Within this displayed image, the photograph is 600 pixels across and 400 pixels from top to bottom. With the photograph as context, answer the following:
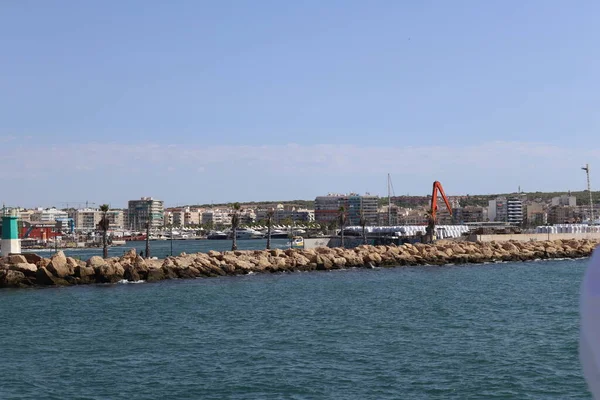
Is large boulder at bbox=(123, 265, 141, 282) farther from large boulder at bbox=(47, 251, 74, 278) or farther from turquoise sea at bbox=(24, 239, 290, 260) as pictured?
turquoise sea at bbox=(24, 239, 290, 260)

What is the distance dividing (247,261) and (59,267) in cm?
1221

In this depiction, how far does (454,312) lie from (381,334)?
20.0ft

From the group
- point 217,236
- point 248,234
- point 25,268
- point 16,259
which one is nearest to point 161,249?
point 248,234

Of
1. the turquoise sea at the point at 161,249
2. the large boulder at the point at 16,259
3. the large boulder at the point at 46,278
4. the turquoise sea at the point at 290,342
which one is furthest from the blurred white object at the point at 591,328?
the turquoise sea at the point at 161,249

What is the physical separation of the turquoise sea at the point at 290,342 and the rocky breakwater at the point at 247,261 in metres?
2.48

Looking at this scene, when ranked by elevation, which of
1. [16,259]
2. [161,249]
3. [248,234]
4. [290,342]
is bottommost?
[161,249]

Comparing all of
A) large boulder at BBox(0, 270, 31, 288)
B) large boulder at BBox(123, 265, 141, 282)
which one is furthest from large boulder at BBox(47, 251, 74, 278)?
large boulder at BBox(123, 265, 141, 282)

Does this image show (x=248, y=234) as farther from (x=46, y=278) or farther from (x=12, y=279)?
(x=12, y=279)

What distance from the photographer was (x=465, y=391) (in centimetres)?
1434

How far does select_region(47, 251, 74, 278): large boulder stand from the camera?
38.4 m

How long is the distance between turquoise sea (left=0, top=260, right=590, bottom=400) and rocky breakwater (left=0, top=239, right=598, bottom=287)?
2.48 m

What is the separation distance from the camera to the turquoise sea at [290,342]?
14898 mm

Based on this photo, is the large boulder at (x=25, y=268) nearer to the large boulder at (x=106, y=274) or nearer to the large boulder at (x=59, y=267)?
the large boulder at (x=59, y=267)

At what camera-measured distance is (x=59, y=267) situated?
3862 cm
